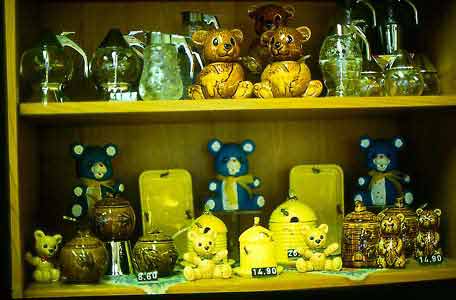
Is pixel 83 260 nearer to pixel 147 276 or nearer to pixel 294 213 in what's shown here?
pixel 147 276

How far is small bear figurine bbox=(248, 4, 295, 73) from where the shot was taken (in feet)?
5.13

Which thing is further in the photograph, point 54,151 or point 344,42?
point 54,151

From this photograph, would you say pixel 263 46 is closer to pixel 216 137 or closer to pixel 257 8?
pixel 257 8

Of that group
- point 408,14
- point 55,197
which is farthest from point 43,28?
point 408,14

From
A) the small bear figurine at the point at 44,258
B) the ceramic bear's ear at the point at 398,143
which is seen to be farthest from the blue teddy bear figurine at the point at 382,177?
the small bear figurine at the point at 44,258

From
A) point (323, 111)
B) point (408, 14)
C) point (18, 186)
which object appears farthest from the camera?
point (408, 14)

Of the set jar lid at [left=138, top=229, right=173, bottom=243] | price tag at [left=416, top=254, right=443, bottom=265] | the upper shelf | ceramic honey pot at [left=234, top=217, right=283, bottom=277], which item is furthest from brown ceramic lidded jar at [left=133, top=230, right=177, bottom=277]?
price tag at [left=416, top=254, right=443, bottom=265]

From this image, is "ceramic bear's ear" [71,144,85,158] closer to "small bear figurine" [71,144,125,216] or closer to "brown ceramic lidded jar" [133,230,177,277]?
"small bear figurine" [71,144,125,216]

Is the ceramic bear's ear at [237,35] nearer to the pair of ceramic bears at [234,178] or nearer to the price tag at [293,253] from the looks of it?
the pair of ceramic bears at [234,178]

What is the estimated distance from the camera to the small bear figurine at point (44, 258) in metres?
1.38

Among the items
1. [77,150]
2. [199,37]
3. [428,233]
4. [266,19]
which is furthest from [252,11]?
[428,233]

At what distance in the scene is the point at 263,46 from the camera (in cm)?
154

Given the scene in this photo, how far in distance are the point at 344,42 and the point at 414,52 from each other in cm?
25

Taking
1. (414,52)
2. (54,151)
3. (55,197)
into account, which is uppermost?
(414,52)
